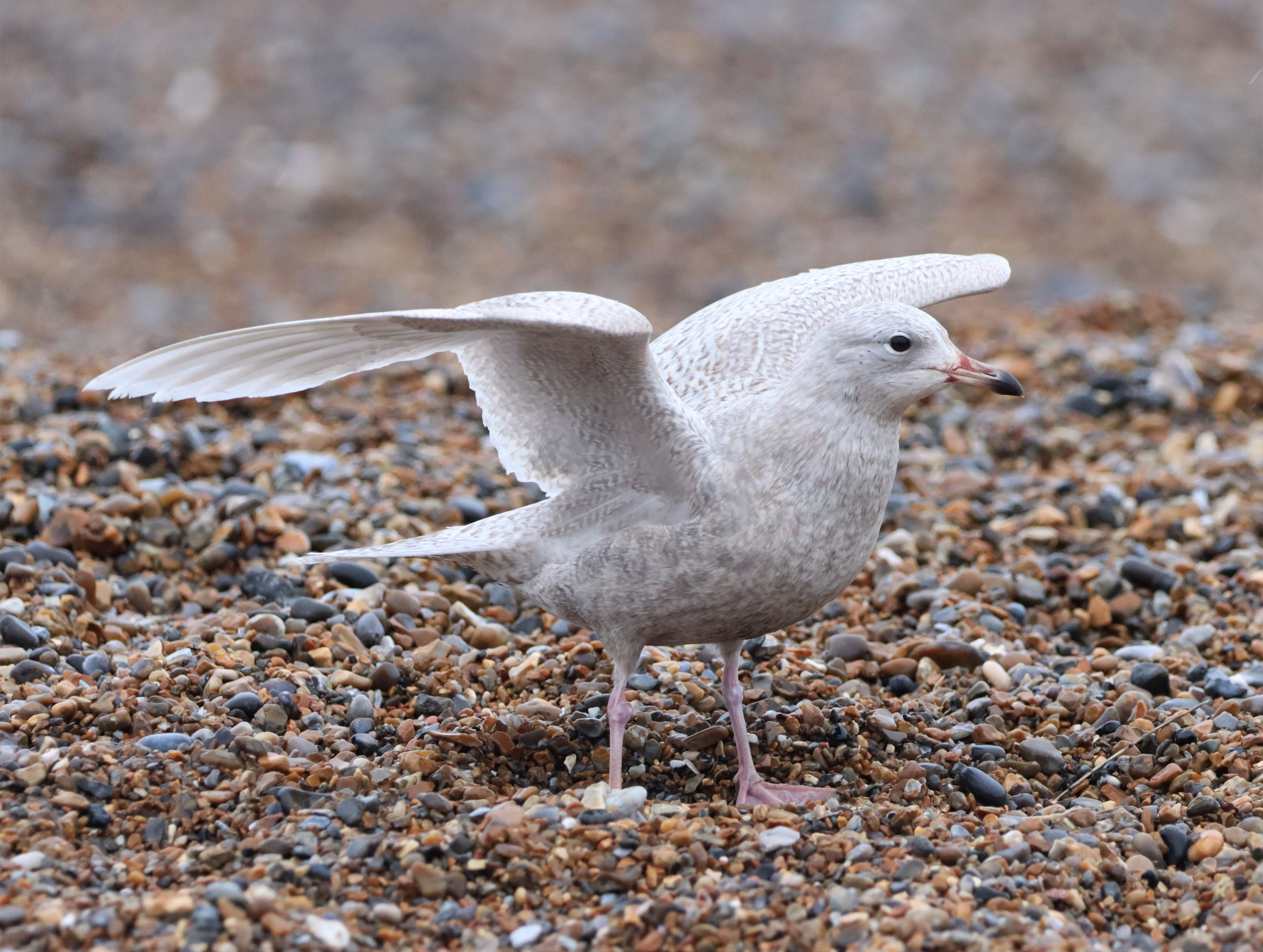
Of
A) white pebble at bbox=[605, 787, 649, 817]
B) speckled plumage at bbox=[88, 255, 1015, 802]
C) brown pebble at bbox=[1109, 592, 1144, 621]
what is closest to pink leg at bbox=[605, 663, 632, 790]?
speckled plumage at bbox=[88, 255, 1015, 802]

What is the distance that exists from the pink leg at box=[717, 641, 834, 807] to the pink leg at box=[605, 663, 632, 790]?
3 centimetres

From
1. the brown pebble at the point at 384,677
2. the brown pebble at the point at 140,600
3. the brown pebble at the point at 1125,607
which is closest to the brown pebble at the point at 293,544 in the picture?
the brown pebble at the point at 140,600

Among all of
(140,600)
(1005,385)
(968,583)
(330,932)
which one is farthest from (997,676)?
(140,600)

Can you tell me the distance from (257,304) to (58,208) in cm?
237

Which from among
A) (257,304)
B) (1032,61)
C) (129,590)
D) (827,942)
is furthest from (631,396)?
(1032,61)

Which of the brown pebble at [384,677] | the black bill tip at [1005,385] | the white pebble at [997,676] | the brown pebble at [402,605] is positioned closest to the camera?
the black bill tip at [1005,385]

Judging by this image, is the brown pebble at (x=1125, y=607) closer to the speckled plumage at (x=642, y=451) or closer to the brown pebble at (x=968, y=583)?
the brown pebble at (x=968, y=583)

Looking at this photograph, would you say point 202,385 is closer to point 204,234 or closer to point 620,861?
point 620,861

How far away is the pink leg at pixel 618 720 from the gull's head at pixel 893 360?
3.83 ft

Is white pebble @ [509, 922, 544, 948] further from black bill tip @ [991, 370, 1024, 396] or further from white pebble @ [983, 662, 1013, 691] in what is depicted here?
white pebble @ [983, 662, 1013, 691]

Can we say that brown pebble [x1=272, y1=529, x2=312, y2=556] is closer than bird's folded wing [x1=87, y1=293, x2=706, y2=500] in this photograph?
No

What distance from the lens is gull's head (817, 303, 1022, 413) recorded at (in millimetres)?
4441

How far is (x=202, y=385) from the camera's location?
14.0 ft

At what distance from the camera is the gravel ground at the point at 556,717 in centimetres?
380
